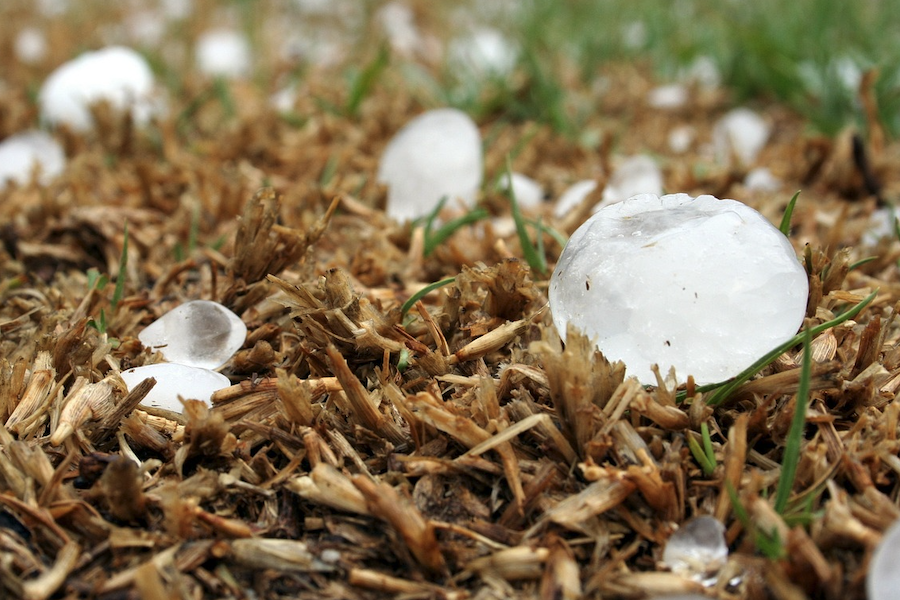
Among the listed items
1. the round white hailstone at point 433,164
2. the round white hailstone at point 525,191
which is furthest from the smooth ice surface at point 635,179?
the round white hailstone at point 433,164

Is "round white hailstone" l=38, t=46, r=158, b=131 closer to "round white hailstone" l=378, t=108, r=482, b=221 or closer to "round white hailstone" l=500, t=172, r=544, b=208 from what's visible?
"round white hailstone" l=378, t=108, r=482, b=221

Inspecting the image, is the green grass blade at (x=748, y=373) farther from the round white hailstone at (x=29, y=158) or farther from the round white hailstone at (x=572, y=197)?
the round white hailstone at (x=29, y=158)

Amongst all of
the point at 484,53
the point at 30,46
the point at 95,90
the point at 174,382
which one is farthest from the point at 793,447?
the point at 30,46

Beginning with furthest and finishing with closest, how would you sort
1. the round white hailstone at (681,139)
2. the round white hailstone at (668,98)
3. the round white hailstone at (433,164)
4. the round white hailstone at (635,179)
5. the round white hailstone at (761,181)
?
the round white hailstone at (668,98), the round white hailstone at (681,139), the round white hailstone at (761,181), the round white hailstone at (635,179), the round white hailstone at (433,164)

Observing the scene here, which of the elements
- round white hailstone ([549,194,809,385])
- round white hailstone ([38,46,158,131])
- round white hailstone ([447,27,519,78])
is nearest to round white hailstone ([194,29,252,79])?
round white hailstone ([38,46,158,131])

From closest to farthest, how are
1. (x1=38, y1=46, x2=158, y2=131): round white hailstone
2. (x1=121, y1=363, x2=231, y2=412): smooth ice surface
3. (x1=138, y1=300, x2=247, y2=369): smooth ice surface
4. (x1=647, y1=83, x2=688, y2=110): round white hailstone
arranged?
(x1=121, y1=363, x2=231, y2=412): smooth ice surface < (x1=138, y1=300, x2=247, y2=369): smooth ice surface < (x1=38, y1=46, x2=158, y2=131): round white hailstone < (x1=647, y1=83, x2=688, y2=110): round white hailstone

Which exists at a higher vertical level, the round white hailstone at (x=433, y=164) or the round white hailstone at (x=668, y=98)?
the round white hailstone at (x=433, y=164)

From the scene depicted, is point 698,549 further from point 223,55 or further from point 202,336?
point 223,55
